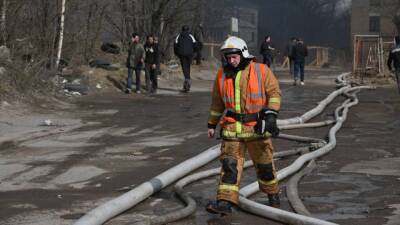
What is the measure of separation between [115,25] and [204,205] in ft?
67.0

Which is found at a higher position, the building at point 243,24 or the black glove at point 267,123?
the building at point 243,24

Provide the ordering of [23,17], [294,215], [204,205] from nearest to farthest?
[294,215] < [204,205] < [23,17]

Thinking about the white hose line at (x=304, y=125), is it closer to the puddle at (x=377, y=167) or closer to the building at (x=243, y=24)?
the puddle at (x=377, y=167)

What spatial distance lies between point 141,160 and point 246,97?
3.29 meters

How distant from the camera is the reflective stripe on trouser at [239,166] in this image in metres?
6.32

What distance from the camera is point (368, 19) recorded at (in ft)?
246

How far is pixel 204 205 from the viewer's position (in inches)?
269

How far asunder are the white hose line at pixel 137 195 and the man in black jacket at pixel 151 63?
11427 mm

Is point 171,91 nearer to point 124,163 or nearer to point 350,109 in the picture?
point 350,109

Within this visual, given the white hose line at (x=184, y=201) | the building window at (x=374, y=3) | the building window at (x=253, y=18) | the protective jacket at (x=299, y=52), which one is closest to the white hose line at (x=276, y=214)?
the white hose line at (x=184, y=201)

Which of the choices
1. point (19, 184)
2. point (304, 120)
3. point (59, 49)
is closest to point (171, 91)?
point (59, 49)

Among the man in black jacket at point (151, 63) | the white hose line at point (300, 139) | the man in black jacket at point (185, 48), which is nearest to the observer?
the white hose line at point (300, 139)

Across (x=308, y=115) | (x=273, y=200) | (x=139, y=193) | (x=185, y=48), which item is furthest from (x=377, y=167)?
(x=185, y=48)

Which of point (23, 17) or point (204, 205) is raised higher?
point (23, 17)
